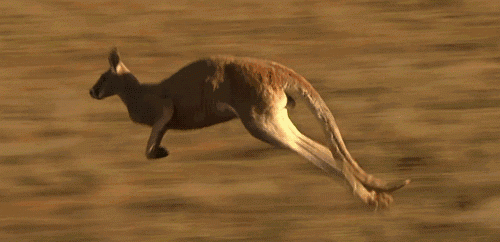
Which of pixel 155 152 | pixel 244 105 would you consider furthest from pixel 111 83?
pixel 244 105

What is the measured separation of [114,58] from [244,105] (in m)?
0.65

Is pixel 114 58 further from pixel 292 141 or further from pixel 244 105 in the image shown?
pixel 292 141

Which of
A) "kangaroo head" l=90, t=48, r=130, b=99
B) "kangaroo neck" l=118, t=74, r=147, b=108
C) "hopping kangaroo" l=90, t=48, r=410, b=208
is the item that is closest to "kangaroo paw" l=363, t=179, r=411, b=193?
"hopping kangaroo" l=90, t=48, r=410, b=208

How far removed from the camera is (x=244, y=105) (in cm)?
373

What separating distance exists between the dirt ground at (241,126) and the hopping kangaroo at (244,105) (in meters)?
0.19

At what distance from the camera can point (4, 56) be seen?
674cm

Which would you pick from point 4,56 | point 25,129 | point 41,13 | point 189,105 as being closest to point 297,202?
point 189,105

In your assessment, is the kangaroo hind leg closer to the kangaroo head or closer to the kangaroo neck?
the kangaroo neck

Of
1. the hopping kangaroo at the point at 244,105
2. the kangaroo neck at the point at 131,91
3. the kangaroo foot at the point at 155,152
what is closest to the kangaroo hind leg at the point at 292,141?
the hopping kangaroo at the point at 244,105

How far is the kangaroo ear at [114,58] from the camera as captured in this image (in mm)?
3934

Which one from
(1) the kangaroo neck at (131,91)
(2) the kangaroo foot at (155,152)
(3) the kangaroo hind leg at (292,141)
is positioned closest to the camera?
(3) the kangaroo hind leg at (292,141)

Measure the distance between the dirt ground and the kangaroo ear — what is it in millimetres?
946

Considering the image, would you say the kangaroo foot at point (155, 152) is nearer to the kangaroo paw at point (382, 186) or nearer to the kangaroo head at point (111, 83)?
the kangaroo head at point (111, 83)

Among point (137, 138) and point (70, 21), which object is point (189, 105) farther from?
point (70, 21)
